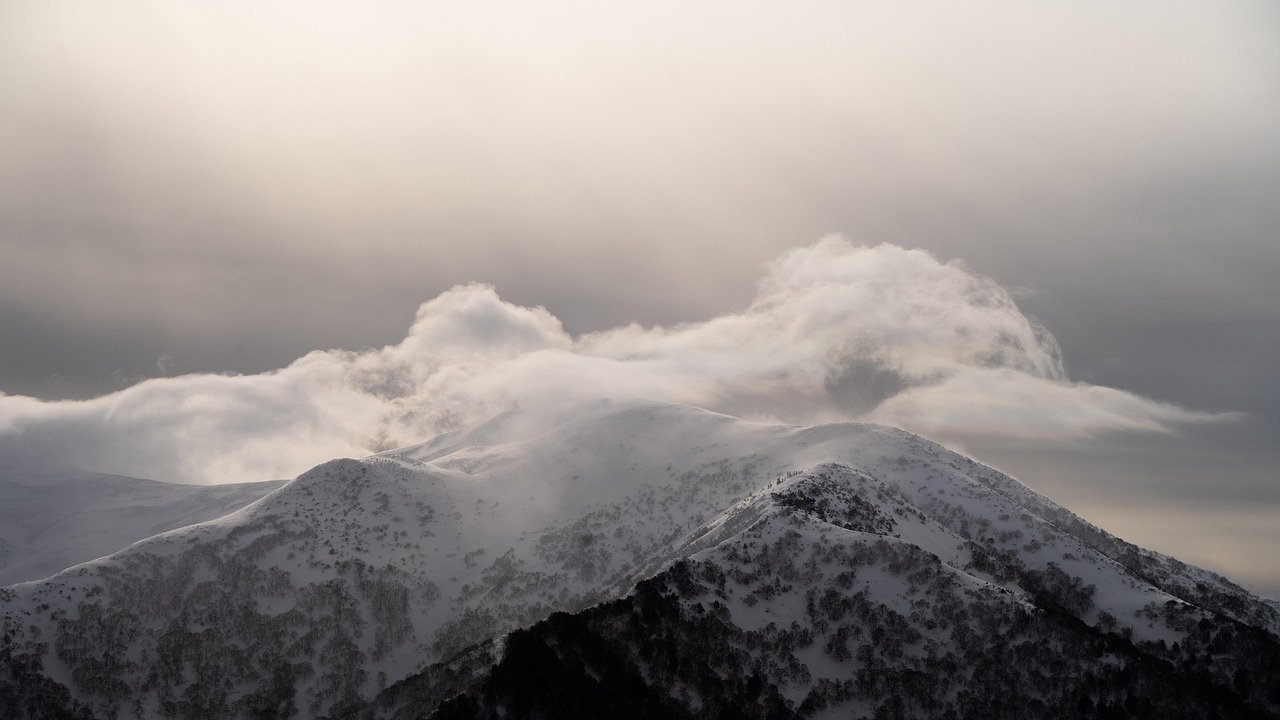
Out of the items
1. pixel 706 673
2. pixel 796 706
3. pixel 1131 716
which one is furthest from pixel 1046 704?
pixel 706 673

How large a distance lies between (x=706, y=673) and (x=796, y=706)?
763 inches

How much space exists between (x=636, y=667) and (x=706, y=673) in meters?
13.9

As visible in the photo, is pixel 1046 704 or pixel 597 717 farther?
pixel 1046 704

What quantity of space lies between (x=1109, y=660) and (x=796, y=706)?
62537 mm

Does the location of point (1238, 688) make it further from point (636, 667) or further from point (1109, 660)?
point (636, 667)

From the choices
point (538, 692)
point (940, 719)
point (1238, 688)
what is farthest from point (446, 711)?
point (1238, 688)

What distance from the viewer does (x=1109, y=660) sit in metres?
199

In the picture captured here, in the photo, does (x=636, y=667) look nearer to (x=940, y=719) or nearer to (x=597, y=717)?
(x=597, y=717)

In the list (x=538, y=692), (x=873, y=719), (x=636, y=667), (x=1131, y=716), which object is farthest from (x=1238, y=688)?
(x=538, y=692)

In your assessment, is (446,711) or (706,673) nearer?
(446,711)

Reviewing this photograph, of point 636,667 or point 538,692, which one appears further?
point 636,667

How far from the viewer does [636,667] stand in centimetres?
19825

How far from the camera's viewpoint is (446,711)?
612 ft

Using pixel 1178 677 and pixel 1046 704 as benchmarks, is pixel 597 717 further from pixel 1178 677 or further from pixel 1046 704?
pixel 1178 677
